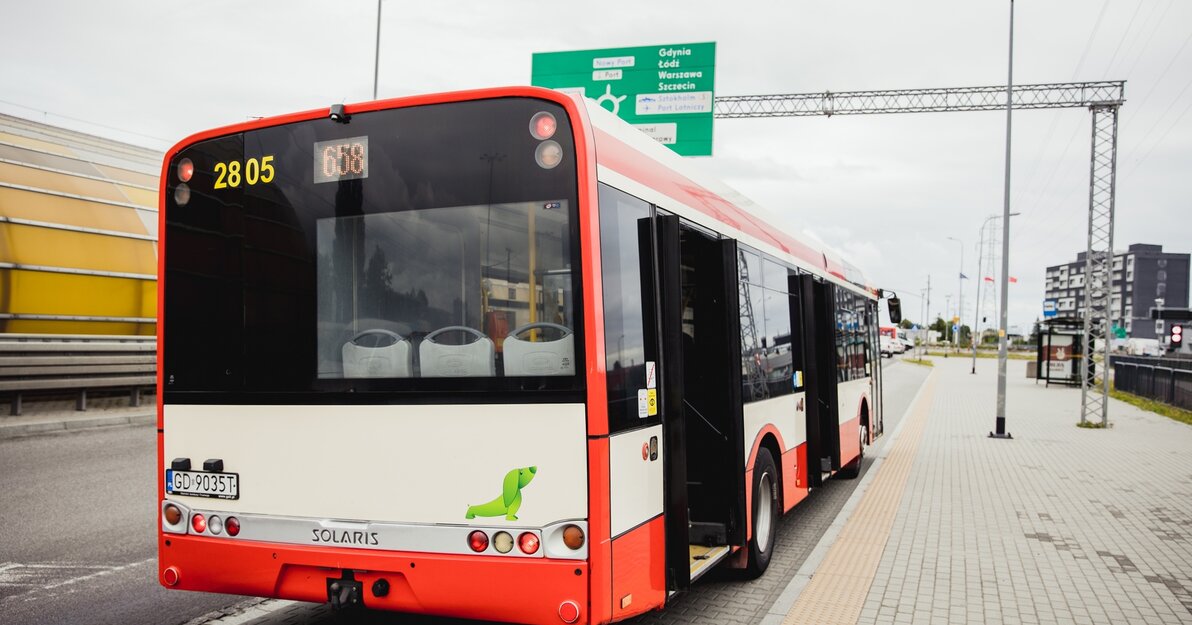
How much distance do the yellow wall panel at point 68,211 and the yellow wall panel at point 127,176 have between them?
4.99ft

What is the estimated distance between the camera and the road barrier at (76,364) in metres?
15.3

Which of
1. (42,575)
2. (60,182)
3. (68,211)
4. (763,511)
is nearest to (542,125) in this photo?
(763,511)

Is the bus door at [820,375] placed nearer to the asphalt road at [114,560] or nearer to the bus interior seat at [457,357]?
the asphalt road at [114,560]

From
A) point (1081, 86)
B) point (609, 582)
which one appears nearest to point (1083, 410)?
point (1081, 86)

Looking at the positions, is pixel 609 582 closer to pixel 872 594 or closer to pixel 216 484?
pixel 216 484

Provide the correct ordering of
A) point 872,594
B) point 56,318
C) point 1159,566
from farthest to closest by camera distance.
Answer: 1. point 56,318
2. point 1159,566
3. point 872,594

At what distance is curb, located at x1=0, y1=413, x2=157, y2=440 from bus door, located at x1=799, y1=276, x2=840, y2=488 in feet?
38.7

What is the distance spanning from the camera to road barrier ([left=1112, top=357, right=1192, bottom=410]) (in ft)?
76.3

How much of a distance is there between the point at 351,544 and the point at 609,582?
1270 millimetres

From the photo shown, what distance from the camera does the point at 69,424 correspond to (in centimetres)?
1474

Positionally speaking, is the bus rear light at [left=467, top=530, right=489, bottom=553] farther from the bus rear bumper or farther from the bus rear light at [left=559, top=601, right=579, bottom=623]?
the bus rear light at [left=559, top=601, right=579, bottom=623]

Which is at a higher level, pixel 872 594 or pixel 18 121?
pixel 18 121

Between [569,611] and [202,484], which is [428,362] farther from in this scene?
[202,484]

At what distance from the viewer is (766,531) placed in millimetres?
7059
